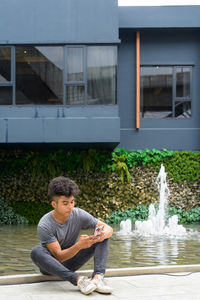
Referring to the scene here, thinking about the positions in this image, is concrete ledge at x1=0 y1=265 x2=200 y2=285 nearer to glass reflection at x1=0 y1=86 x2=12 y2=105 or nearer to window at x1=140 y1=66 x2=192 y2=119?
glass reflection at x1=0 y1=86 x2=12 y2=105

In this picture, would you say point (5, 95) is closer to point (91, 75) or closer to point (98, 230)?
point (91, 75)

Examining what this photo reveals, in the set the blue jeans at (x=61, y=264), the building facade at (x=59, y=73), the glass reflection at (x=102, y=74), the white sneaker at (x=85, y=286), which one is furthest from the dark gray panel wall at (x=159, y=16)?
the white sneaker at (x=85, y=286)

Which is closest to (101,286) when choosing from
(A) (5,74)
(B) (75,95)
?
(B) (75,95)

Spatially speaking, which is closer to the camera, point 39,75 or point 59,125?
point 59,125

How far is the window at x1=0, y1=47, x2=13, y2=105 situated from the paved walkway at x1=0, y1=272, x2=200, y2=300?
37.4 ft

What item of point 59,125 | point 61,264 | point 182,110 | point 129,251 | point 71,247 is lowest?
point 129,251

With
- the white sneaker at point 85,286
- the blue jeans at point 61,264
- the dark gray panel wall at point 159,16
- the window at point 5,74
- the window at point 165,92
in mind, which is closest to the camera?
the white sneaker at point 85,286

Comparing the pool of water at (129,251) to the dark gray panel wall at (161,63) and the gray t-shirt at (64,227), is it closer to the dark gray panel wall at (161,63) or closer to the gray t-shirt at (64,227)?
the gray t-shirt at (64,227)

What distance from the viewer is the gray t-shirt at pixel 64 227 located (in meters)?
5.68

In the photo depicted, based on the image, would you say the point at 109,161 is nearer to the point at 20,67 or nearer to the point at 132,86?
the point at 132,86

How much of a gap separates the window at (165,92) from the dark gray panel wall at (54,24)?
3.21 metres

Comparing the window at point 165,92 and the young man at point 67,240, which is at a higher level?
the window at point 165,92

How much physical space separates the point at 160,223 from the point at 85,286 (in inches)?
423

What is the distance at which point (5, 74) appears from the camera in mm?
16688
